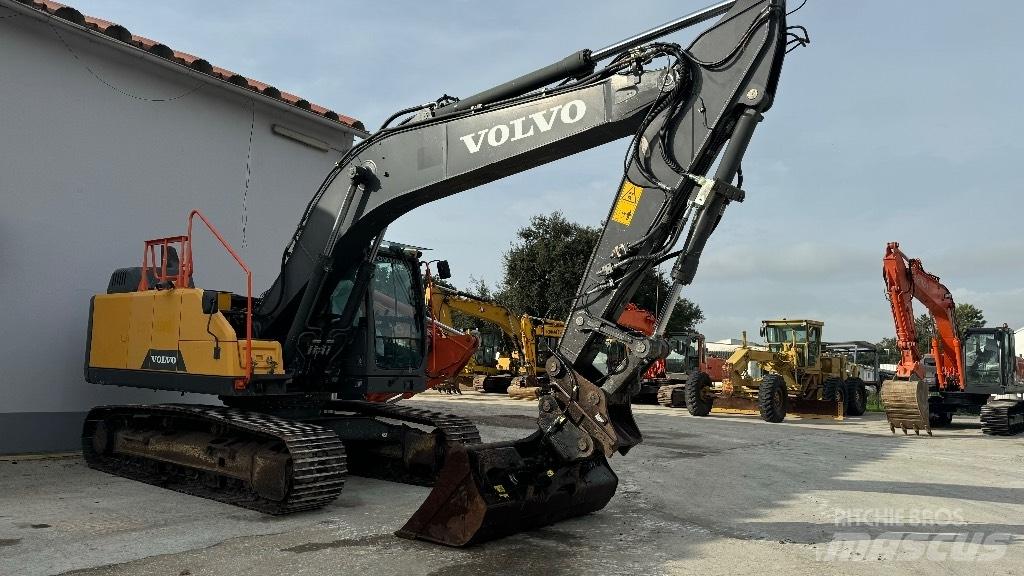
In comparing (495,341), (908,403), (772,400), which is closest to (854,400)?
(772,400)

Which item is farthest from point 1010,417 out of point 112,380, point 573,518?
point 112,380

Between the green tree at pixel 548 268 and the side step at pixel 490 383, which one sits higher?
the green tree at pixel 548 268

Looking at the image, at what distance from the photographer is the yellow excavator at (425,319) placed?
213 inches

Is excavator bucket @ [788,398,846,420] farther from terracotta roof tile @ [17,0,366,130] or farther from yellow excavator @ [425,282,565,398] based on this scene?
terracotta roof tile @ [17,0,366,130]

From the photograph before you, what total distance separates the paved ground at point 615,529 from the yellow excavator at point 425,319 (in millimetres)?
319

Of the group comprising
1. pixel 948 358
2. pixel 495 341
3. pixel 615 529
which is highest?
pixel 495 341

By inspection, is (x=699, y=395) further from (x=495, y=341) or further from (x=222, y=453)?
(x=222, y=453)

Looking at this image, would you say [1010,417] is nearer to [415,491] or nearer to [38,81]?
[415,491]

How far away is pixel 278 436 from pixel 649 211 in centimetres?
359

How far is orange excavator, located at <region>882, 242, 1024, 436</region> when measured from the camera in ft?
53.9

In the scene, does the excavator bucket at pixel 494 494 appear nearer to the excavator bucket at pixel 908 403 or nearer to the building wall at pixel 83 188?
the building wall at pixel 83 188

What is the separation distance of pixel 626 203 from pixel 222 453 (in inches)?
170

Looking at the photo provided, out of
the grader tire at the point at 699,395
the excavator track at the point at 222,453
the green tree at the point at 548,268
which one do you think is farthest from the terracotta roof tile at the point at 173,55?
the green tree at the point at 548,268

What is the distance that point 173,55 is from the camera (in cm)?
1056
